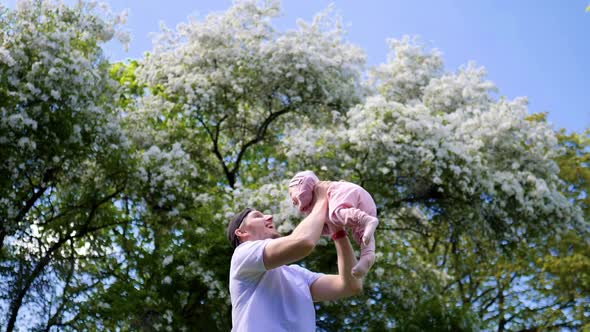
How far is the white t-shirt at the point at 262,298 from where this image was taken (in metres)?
3.64

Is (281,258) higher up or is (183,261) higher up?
(183,261)

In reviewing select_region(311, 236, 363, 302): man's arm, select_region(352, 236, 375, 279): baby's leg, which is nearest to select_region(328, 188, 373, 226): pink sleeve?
select_region(352, 236, 375, 279): baby's leg

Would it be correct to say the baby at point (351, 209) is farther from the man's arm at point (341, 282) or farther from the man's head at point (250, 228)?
the man's head at point (250, 228)

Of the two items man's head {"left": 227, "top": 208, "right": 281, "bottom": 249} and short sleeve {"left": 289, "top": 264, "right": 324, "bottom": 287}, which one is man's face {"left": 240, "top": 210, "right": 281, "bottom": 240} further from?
short sleeve {"left": 289, "top": 264, "right": 324, "bottom": 287}

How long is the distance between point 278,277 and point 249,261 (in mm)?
235

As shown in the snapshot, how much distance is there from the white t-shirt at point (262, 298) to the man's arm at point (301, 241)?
0.06 meters

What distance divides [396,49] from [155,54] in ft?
22.7

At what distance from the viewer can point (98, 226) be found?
18.0m

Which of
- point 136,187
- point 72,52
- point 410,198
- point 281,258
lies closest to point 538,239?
point 410,198

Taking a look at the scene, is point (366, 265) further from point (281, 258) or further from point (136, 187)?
point (136, 187)

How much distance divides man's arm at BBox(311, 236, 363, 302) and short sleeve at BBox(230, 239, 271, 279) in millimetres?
394

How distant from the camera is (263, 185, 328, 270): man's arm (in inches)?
136

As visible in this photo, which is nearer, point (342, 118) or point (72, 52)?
point (72, 52)

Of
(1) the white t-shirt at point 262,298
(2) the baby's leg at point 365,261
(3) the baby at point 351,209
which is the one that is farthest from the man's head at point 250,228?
(2) the baby's leg at point 365,261
